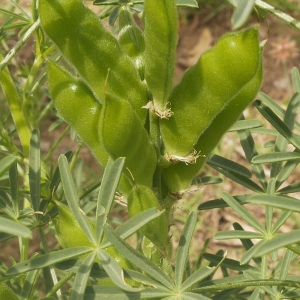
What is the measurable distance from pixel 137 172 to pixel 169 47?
0.26 metres

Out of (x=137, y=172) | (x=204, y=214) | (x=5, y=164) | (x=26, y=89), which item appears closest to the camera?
(x=5, y=164)

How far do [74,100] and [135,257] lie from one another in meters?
A: 0.34

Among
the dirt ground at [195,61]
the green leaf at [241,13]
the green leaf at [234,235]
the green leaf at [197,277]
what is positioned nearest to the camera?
the green leaf at [241,13]

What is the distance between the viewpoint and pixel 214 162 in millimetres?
1271

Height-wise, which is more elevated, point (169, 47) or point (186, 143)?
point (169, 47)

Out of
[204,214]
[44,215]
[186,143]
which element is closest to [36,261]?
[44,215]

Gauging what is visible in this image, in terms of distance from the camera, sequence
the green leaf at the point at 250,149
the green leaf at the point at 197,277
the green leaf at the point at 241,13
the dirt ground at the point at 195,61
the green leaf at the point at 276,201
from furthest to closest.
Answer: the dirt ground at the point at 195,61, the green leaf at the point at 250,149, the green leaf at the point at 197,277, the green leaf at the point at 276,201, the green leaf at the point at 241,13

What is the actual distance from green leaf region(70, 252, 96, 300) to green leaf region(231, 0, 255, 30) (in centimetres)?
51

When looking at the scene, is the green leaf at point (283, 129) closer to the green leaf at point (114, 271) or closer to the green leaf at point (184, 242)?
the green leaf at point (184, 242)

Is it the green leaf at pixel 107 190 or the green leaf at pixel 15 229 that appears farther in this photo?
the green leaf at pixel 107 190

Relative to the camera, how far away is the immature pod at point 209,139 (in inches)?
40.3

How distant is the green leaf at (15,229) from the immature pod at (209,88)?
0.39 m

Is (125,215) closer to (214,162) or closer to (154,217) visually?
(214,162)

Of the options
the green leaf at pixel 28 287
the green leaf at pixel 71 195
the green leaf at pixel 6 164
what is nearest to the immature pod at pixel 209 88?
the green leaf at pixel 71 195
